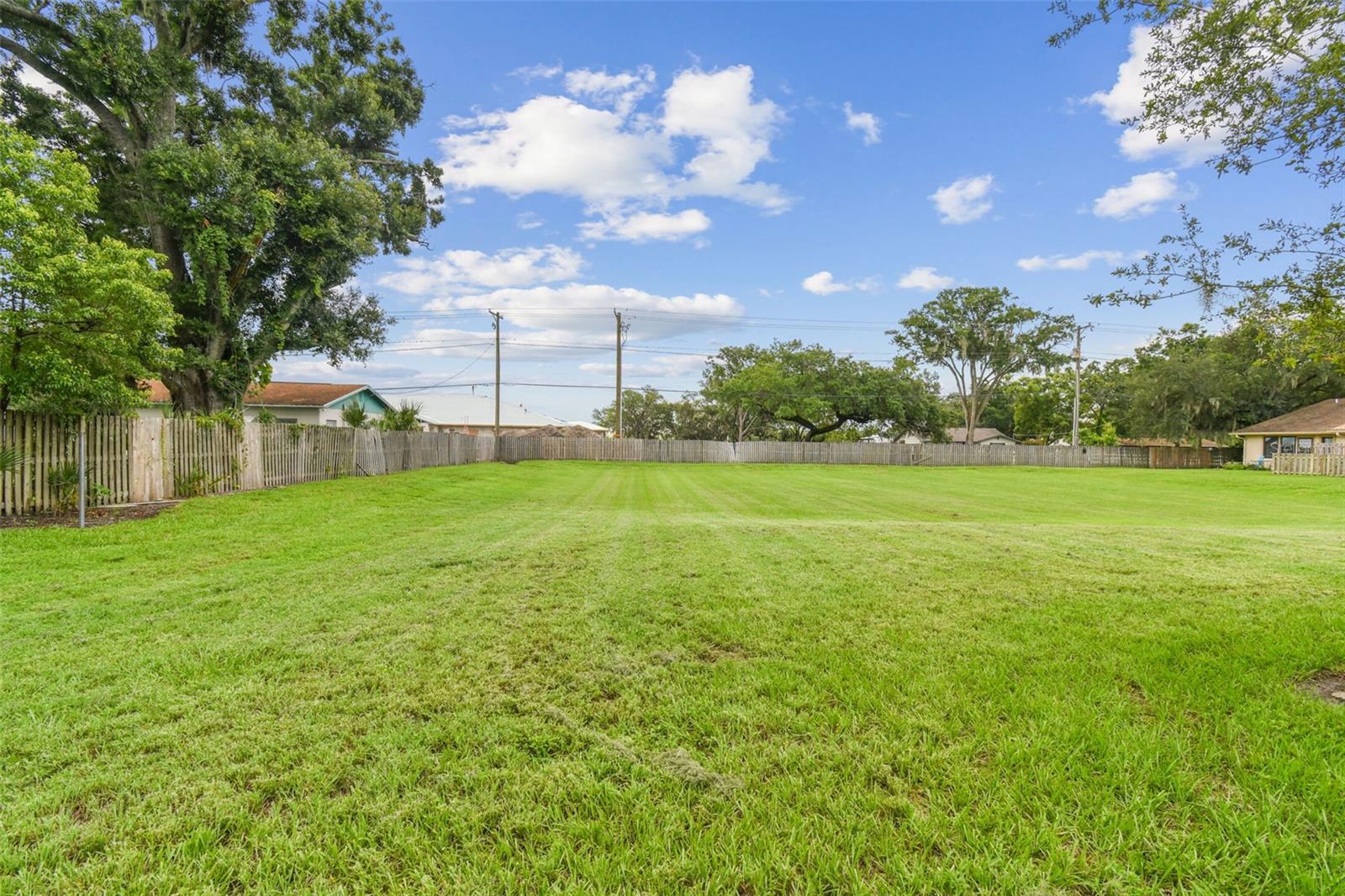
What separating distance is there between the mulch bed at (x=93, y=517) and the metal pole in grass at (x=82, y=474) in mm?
204

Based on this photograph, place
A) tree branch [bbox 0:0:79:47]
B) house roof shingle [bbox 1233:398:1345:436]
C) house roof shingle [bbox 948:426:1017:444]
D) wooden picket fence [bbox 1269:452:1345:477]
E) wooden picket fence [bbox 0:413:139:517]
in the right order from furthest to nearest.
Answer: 1. house roof shingle [bbox 948:426:1017:444]
2. house roof shingle [bbox 1233:398:1345:436]
3. wooden picket fence [bbox 1269:452:1345:477]
4. tree branch [bbox 0:0:79:47]
5. wooden picket fence [bbox 0:413:139:517]

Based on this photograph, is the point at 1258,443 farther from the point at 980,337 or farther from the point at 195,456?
the point at 195,456

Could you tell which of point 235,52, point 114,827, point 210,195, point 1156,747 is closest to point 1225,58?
point 1156,747

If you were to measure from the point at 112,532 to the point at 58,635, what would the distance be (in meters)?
4.75

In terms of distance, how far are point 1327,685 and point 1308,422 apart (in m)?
45.3

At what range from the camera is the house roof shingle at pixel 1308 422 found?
3136 centimetres

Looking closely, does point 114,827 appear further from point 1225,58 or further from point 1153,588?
point 1225,58

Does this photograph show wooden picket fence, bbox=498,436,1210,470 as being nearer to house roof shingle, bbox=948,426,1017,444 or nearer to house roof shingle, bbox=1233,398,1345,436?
house roof shingle, bbox=1233,398,1345,436

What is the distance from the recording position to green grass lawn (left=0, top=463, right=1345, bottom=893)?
172 centimetres

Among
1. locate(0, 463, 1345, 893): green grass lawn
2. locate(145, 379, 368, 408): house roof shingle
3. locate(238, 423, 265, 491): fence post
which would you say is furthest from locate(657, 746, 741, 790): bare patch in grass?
locate(145, 379, 368, 408): house roof shingle

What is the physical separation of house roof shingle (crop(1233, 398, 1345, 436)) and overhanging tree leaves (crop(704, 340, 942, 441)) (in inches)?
734

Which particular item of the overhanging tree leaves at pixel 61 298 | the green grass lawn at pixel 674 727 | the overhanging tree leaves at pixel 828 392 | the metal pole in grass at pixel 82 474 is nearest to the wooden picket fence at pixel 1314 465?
the overhanging tree leaves at pixel 828 392

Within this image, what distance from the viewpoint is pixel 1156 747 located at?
221 centimetres

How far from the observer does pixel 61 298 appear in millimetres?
7957
